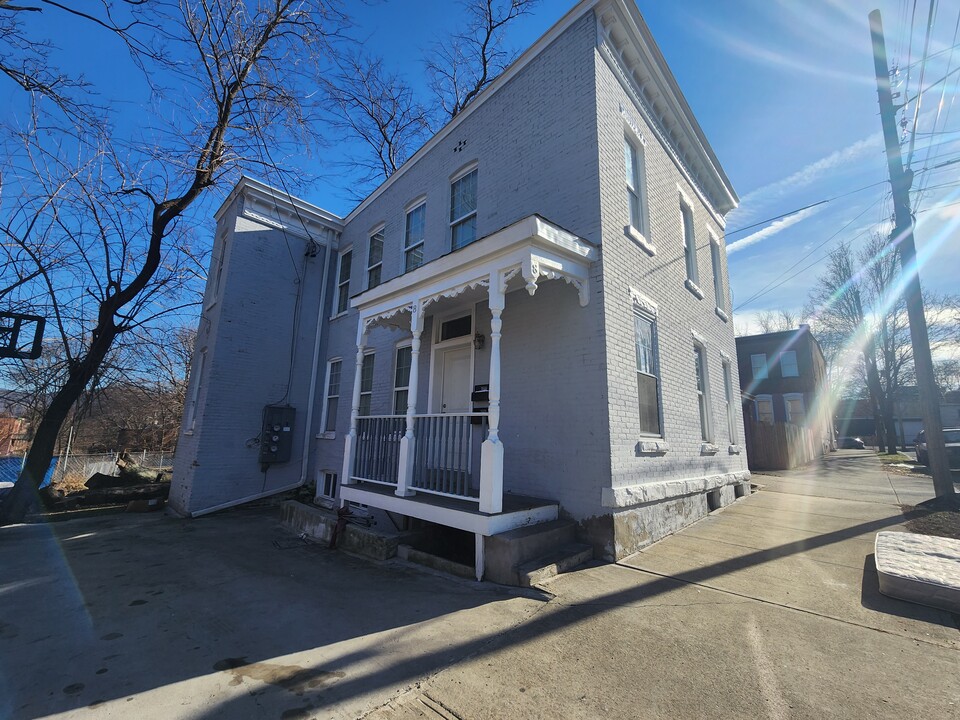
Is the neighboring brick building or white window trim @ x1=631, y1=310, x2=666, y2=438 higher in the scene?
the neighboring brick building

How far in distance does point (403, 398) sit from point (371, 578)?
4.37 meters

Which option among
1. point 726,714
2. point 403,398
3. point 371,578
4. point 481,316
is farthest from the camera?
point 403,398

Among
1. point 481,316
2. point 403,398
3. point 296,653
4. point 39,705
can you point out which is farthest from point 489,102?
point 39,705

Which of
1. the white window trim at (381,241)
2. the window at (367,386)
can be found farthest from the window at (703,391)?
the white window trim at (381,241)

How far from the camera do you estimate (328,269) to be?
12.8m

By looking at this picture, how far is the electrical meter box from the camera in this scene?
35.4 feet

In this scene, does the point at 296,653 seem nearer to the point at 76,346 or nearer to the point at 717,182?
the point at 76,346

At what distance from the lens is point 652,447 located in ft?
20.5

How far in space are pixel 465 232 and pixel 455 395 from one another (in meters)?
3.30

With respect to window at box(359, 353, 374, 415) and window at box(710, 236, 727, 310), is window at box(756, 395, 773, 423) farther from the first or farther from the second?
window at box(359, 353, 374, 415)

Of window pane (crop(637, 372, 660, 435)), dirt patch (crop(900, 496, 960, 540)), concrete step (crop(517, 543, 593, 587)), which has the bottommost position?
concrete step (crop(517, 543, 593, 587))

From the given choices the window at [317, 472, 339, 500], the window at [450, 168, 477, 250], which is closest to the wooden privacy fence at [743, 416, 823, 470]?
the window at [450, 168, 477, 250]

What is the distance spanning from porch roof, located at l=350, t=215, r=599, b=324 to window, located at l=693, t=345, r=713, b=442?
4.79 metres

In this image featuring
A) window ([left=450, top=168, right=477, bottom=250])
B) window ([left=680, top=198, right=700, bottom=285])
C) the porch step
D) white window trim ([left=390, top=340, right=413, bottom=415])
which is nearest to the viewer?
the porch step
